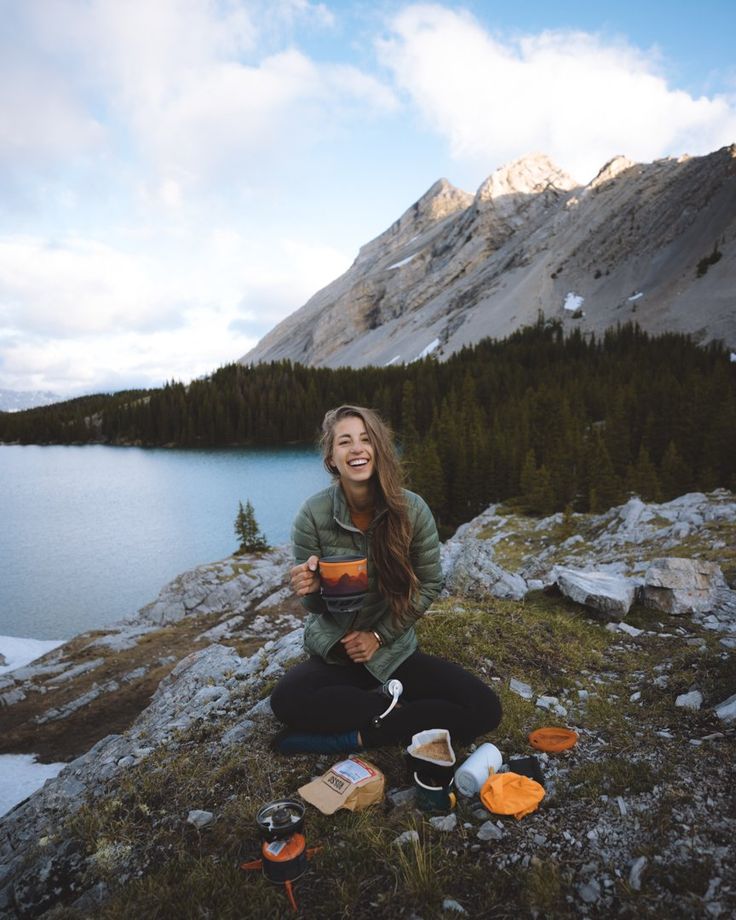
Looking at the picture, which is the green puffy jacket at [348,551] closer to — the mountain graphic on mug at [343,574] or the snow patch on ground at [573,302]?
the mountain graphic on mug at [343,574]

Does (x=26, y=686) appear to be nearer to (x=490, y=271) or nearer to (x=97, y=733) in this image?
(x=97, y=733)

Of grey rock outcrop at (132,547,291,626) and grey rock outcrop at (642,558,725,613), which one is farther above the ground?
grey rock outcrop at (642,558,725,613)

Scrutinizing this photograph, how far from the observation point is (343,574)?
4.12 m

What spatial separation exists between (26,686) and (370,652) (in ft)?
60.4

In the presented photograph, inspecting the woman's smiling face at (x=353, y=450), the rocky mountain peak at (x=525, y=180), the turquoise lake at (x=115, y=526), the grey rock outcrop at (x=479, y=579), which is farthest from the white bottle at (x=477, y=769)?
the rocky mountain peak at (x=525, y=180)

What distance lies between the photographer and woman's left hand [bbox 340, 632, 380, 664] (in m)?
4.54

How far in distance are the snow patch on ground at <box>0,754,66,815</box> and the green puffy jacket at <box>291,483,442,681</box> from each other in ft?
34.1

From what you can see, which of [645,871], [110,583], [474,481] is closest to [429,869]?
[645,871]

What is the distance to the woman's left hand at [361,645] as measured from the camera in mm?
4539

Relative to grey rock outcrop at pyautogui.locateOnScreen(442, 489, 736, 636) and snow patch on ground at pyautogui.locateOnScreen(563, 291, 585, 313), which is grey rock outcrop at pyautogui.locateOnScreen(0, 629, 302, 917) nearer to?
grey rock outcrop at pyautogui.locateOnScreen(442, 489, 736, 636)

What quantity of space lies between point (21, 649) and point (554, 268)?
127390 mm

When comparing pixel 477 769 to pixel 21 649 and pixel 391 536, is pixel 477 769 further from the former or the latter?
pixel 21 649

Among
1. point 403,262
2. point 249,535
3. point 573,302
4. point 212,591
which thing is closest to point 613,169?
point 573,302

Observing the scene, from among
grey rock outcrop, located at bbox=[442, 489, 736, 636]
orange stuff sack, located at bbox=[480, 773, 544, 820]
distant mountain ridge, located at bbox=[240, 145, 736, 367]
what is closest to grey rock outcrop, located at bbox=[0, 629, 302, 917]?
orange stuff sack, located at bbox=[480, 773, 544, 820]
